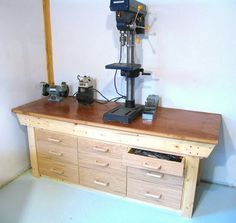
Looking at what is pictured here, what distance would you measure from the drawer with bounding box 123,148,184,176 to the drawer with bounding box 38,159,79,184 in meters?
0.54

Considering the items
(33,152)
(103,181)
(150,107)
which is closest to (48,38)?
(33,152)

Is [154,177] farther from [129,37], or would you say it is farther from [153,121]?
[129,37]

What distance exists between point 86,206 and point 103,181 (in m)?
0.23

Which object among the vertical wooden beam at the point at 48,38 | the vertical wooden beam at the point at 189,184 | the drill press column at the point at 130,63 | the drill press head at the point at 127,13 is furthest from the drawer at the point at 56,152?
the drill press head at the point at 127,13

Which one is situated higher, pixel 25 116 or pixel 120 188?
pixel 25 116

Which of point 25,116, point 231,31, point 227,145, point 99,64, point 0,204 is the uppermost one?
point 231,31

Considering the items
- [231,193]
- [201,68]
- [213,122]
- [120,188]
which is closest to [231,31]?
[201,68]

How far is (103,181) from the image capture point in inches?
80.0

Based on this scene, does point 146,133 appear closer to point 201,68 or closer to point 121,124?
point 121,124

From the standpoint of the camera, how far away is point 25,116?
2127mm

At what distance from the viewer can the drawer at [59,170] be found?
83.7 inches

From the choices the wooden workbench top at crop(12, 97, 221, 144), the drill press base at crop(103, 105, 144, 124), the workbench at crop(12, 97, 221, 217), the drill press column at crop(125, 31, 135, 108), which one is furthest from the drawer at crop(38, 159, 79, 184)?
the drill press column at crop(125, 31, 135, 108)

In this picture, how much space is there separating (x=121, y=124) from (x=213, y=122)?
0.69 m

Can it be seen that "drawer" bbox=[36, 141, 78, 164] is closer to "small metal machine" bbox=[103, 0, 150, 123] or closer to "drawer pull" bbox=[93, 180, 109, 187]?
"drawer pull" bbox=[93, 180, 109, 187]
